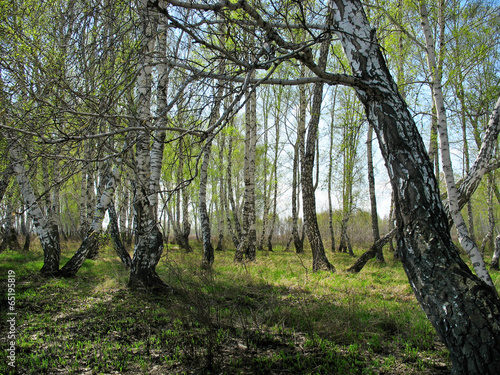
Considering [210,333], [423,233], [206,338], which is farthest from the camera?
[206,338]

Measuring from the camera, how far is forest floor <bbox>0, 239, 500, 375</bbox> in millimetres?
2797

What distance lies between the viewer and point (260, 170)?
907 inches

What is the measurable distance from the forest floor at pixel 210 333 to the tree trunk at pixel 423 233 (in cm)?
85

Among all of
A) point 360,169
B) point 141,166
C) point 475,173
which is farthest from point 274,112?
point 475,173

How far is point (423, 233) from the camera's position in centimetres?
235

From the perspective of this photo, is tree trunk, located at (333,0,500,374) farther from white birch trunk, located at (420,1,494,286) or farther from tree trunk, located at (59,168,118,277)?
tree trunk, located at (59,168,118,277)

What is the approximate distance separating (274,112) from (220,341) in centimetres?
1559

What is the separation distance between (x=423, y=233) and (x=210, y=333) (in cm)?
224

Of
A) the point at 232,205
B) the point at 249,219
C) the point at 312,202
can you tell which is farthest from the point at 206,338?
the point at 232,205

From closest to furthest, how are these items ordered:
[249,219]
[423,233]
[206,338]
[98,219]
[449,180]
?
[423,233] < [206,338] < [449,180] < [98,219] < [249,219]

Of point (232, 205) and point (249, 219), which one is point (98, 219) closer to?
point (249, 219)

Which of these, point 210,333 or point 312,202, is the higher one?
point 312,202

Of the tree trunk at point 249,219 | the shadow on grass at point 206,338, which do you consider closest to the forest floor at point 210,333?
the shadow on grass at point 206,338

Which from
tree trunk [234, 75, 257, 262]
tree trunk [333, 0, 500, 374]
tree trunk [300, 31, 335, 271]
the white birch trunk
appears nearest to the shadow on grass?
tree trunk [333, 0, 500, 374]
